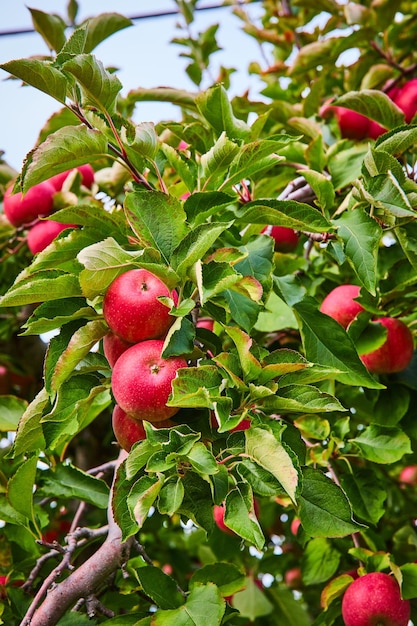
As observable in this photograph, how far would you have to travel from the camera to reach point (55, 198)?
1.57 metres

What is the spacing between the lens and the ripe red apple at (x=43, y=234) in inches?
58.5

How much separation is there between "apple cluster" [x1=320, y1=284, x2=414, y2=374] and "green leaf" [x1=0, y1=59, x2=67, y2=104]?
2.09ft

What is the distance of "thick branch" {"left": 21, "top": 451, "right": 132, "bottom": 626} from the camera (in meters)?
0.93

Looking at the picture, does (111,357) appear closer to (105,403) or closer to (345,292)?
(105,403)

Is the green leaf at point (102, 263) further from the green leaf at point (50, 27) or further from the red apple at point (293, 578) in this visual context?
the red apple at point (293, 578)

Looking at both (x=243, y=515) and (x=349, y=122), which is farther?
(x=349, y=122)

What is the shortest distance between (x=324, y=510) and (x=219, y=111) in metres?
0.59

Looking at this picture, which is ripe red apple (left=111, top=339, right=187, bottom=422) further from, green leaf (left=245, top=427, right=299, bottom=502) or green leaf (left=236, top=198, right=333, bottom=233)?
green leaf (left=236, top=198, right=333, bottom=233)

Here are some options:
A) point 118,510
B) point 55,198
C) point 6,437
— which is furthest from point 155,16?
point 118,510

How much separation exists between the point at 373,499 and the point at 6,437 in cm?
107

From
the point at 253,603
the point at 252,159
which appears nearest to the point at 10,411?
the point at 252,159

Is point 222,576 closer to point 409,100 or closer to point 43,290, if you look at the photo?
point 43,290

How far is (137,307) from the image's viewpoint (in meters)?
0.80

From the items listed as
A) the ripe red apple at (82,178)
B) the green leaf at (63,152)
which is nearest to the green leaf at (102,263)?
the green leaf at (63,152)
